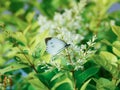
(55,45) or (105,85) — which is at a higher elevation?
(55,45)

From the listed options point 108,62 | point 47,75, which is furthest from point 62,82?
point 108,62

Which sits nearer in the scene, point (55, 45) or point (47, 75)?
point (55, 45)

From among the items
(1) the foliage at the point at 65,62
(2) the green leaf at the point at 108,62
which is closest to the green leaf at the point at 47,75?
(1) the foliage at the point at 65,62

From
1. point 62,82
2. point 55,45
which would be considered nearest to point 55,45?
point 55,45

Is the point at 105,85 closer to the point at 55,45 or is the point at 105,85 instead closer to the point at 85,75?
the point at 85,75

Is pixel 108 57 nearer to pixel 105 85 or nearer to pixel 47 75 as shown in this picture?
pixel 105 85

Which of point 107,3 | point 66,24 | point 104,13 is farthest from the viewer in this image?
point 107,3

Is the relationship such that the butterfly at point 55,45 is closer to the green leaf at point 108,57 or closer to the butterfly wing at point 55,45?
the butterfly wing at point 55,45

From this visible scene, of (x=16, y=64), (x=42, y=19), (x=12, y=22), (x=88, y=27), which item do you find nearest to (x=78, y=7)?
(x=88, y=27)

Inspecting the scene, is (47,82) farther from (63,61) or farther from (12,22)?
(12,22)

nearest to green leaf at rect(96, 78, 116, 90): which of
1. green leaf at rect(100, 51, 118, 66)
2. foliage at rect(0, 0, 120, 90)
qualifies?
foliage at rect(0, 0, 120, 90)
